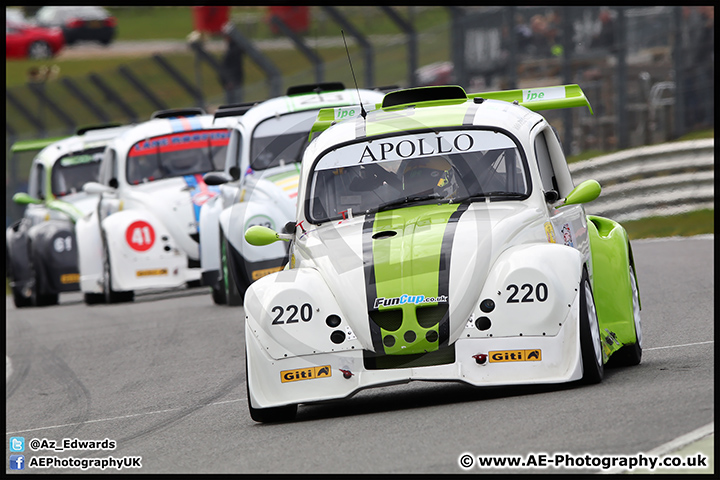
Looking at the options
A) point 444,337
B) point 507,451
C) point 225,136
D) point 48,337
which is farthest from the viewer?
point 225,136

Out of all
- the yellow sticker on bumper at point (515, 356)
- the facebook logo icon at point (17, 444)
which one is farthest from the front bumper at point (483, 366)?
the facebook logo icon at point (17, 444)

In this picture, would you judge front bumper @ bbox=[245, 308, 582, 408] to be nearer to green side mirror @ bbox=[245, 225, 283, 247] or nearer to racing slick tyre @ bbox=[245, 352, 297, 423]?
racing slick tyre @ bbox=[245, 352, 297, 423]

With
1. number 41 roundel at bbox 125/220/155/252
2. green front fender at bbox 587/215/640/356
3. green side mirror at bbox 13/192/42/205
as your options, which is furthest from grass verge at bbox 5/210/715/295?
green front fender at bbox 587/215/640/356

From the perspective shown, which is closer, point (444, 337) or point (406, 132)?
point (444, 337)

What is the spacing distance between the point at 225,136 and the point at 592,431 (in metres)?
11.1

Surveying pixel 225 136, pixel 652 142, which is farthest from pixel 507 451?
pixel 652 142

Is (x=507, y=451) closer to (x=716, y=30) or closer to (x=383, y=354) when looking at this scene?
(x=383, y=354)

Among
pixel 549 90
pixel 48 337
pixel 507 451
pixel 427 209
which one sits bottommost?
pixel 48 337

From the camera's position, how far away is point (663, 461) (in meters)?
5.25

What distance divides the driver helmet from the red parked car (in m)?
49.6

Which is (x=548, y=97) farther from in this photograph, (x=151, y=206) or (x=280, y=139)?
(x=151, y=206)

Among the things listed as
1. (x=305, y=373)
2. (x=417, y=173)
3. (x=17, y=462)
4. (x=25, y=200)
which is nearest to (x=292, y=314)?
(x=305, y=373)

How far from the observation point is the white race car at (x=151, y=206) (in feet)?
51.8

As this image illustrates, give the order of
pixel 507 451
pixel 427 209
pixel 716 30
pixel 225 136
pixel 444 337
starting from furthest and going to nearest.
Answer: pixel 716 30 < pixel 225 136 < pixel 427 209 < pixel 444 337 < pixel 507 451
